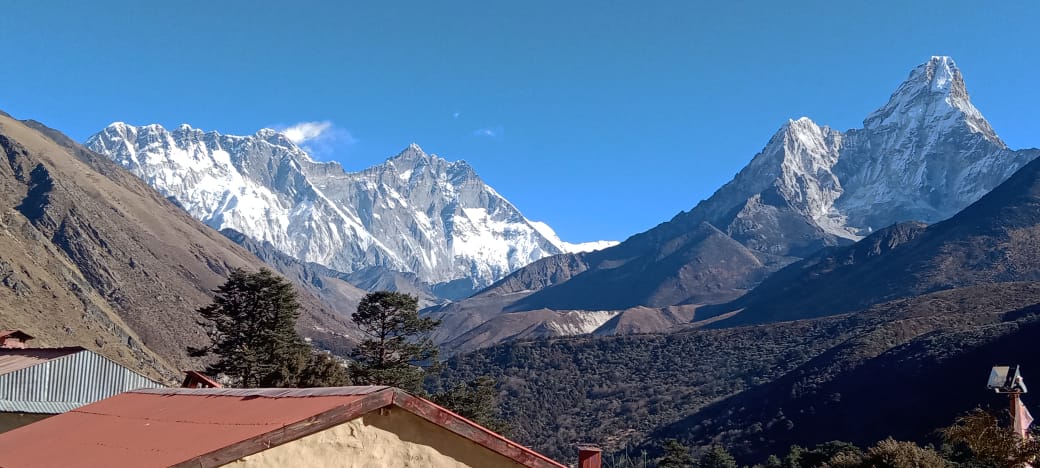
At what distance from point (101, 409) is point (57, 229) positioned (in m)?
163

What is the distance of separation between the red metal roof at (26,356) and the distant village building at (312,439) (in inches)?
561

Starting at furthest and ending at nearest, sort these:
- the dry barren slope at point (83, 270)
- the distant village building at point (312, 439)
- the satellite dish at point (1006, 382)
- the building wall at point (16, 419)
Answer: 1. the dry barren slope at point (83, 270)
2. the building wall at point (16, 419)
3. the satellite dish at point (1006, 382)
4. the distant village building at point (312, 439)

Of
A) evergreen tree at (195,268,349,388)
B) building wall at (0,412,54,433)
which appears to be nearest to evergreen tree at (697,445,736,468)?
evergreen tree at (195,268,349,388)

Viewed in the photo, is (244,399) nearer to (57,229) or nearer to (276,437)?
(276,437)

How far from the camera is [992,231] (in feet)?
518

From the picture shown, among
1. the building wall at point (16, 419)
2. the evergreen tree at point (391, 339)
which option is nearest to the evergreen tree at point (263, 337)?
the evergreen tree at point (391, 339)

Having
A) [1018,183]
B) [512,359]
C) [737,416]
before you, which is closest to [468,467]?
[737,416]

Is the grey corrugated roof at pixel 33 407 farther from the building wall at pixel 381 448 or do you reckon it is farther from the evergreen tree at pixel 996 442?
the evergreen tree at pixel 996 442

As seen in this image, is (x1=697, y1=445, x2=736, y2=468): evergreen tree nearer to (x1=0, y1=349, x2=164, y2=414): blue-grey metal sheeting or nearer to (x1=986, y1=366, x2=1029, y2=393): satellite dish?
(x1=0, y1=349, x2=164, y2=414): blue-grey metal sheeting

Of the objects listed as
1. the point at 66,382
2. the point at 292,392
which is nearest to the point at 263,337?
the point at 66,382

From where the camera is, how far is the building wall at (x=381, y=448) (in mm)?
7227

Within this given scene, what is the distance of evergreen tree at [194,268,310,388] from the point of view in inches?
1506

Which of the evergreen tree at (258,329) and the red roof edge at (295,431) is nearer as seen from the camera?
the red roof edge at (295,431)

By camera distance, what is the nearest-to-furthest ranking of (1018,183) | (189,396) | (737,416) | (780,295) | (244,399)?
1. (244,399)
2. (189,396)
3. (737,416)
4. (1018,183)
5. (780,295)
